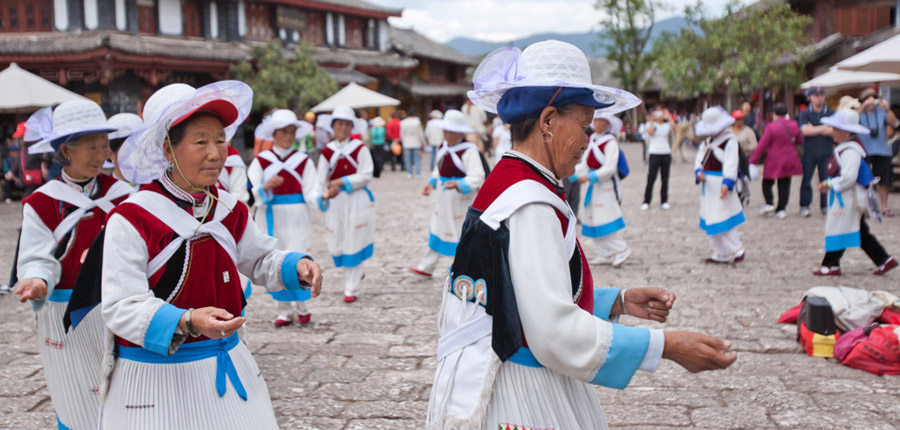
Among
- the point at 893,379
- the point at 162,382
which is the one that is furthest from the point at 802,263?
the point at 162,382

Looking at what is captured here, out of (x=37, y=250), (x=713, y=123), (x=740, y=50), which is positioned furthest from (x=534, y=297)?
(x=740, y=50)

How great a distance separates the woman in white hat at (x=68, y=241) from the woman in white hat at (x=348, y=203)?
3.39 metres

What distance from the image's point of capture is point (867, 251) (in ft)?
23.9

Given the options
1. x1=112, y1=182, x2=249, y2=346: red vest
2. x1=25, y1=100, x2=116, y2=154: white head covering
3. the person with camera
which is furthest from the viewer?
the person with camera

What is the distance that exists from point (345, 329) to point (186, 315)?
12.4 feet

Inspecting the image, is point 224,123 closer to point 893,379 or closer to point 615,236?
point 893,379

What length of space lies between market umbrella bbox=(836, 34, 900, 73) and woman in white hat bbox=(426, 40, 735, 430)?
5570mm

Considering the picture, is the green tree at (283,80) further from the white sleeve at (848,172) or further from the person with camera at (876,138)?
the white sleeve at (848,172)

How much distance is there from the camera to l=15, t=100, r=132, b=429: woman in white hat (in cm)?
321

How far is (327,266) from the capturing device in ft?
28.2

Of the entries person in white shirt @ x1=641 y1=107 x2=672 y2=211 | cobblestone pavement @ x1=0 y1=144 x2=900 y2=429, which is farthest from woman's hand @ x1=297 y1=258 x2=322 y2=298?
person in white shirt @ x1=641 y1=107 x2=672 y2=211

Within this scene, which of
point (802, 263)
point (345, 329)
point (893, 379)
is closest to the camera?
point (893, 379)

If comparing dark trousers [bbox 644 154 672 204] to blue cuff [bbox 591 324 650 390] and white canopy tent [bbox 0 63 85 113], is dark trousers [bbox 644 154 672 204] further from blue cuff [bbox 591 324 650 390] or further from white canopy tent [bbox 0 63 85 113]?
blue cuff [bbox 591 324 650 390]

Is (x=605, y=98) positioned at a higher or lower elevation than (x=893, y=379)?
higher
